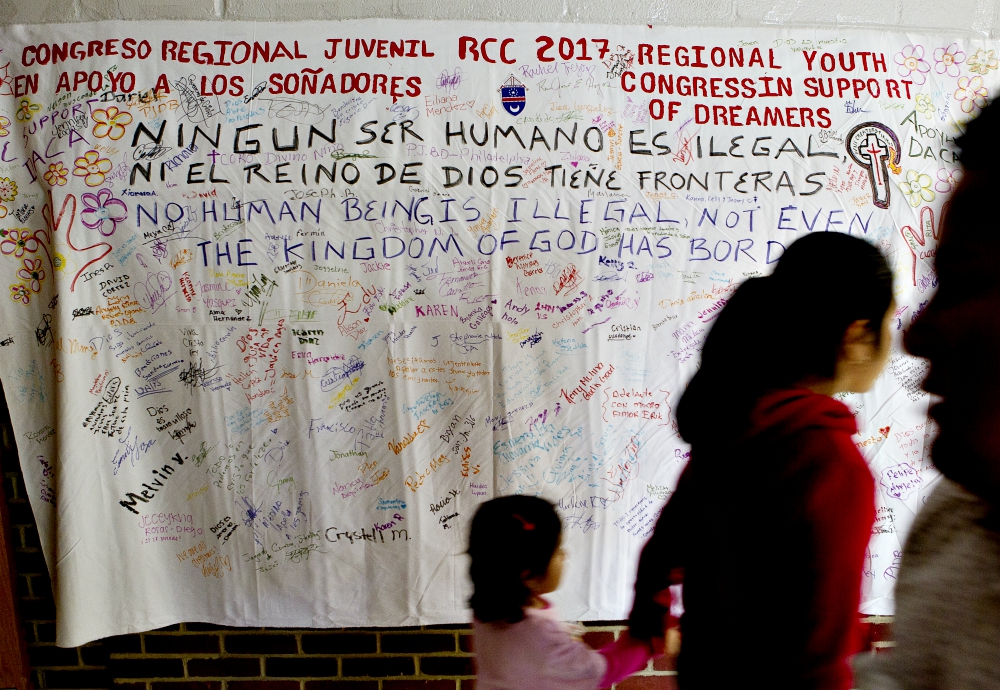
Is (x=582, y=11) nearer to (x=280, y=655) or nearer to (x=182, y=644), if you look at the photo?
(x=280, y=655)

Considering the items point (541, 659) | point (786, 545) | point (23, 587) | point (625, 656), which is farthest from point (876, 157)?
point (23, 587)

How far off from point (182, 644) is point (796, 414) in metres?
1.96

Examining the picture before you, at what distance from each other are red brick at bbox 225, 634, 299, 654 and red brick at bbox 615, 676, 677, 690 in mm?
1026

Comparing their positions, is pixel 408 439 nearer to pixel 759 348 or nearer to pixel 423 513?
pixel 423 513

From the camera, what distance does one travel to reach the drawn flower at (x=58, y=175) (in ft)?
5.78

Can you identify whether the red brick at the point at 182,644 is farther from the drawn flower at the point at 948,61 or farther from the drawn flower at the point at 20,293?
the drawn flower at the point at 948,61

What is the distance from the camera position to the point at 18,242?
1.79 metres

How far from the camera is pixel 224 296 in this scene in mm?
1790

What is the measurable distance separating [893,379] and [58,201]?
2459 mm

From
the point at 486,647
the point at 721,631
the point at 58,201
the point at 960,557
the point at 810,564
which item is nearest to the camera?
the point at 960,557

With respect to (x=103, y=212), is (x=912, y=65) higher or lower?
higher

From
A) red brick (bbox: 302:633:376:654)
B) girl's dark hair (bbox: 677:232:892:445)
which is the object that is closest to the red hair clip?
girl's dark hair (bbox: 677:232:892:445)

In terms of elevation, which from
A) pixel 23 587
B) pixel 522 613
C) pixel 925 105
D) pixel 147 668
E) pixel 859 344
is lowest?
pixel 147 668

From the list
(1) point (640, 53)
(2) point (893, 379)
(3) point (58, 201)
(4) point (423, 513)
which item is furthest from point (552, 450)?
(3) point (58, 201)
